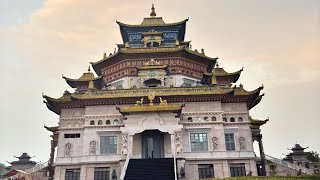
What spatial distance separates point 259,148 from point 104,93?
15756 mm

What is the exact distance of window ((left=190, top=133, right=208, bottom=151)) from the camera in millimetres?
27203

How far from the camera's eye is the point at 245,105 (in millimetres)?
29062

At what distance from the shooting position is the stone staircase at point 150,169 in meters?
22.5

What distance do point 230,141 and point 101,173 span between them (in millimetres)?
11318

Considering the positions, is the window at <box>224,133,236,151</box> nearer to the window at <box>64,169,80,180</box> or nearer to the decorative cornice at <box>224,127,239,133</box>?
the decorative cornice at <box>224,127,239,133</box>

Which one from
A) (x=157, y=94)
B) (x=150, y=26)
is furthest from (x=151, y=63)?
(x=150, y=26)

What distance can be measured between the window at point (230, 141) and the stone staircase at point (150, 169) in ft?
18.0

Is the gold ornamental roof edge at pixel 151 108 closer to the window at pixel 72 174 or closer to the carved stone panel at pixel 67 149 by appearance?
the carved stone panel at pixel 67 149

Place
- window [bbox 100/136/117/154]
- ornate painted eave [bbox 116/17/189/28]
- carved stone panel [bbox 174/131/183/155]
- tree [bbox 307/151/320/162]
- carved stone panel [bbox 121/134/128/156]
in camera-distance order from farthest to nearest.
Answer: tree [bbox 307/151/320/162] < ornate painted eave [bbox 116/17/189/28] < window [bbox 100/136/117/154] < carved stone panel [bbox 121/134/128/156] < carved stone panel [bbox 174/131/183/155]

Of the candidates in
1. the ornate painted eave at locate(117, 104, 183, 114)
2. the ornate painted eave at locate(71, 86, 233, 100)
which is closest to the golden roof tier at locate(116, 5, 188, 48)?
the ornate painted eave at locate(71, 86, 233, 100)

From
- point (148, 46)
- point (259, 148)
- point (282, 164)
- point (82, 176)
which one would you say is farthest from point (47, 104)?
point (282, 164)

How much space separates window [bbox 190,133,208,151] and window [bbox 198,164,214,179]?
4.59ft

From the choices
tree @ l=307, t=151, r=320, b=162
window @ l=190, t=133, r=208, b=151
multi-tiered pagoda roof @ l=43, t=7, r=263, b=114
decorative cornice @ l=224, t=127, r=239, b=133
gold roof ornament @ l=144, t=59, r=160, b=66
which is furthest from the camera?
tree @ l=307, t=151, r=320, b=162

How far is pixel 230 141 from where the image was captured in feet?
91.0
